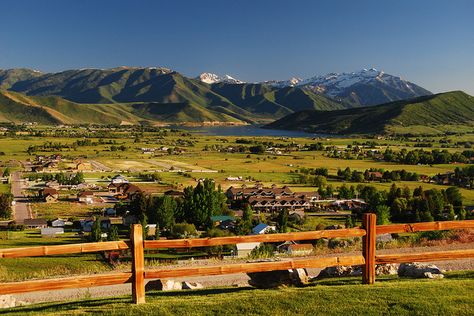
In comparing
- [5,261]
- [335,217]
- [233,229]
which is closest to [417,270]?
[5,261]

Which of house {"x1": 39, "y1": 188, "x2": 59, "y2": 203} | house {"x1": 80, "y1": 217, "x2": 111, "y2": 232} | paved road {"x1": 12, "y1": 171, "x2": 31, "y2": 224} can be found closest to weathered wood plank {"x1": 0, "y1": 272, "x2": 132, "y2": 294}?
house {"x1": 80, "y1": 217, "x2": 111, "y2": 232}

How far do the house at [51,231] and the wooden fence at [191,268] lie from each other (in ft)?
148

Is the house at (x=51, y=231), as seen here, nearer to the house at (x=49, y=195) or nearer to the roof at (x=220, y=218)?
the roof at (x=220, y=218)

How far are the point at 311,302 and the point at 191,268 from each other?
7.09 feet

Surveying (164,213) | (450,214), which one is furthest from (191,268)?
(450,214)

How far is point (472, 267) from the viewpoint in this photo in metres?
13.2

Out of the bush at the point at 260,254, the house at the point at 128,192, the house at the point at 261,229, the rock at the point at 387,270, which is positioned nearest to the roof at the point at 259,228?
the house at the point at 261,229

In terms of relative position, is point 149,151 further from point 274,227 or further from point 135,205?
point 274,227

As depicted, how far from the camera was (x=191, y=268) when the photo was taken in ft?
27.1

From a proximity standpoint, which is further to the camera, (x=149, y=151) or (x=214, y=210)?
(x=149, y=151)

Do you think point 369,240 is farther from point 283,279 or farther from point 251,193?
point 251,193

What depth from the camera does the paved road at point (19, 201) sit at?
6187 centimetres

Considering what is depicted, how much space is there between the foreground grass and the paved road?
53.3m

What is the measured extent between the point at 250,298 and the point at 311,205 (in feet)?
206
